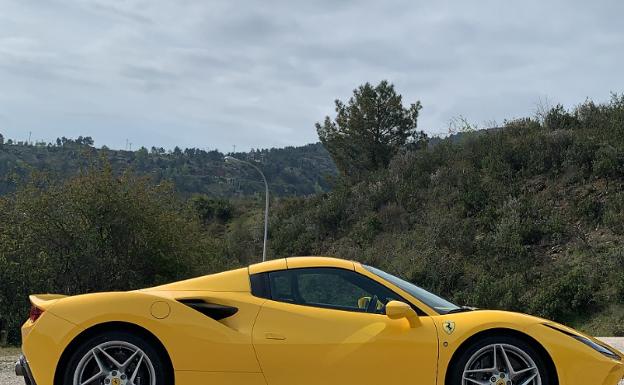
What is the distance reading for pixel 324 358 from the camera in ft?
14.8

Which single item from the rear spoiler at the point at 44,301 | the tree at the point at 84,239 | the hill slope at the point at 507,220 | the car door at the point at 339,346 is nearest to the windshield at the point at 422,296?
the car door at the point at 339,346

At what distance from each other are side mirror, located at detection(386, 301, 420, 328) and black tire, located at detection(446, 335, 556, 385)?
1.46 ft

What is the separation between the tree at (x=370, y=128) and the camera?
3731cm

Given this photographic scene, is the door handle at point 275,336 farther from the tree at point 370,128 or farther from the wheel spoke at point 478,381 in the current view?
the tree at point 370,128

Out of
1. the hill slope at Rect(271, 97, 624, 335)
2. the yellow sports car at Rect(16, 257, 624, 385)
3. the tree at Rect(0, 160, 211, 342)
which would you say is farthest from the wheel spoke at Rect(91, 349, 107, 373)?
the tree at Rect(0, 160, 211, 342)

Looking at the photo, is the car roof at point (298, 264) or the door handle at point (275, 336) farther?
the car roof at point (298, 264)

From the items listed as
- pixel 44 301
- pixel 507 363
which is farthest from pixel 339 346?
pixel 44 301

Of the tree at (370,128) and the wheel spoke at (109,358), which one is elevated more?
the tree at (370,128)

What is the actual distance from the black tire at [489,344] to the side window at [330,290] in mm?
704

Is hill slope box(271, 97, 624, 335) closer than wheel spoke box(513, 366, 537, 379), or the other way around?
wheel spoke box(513, 366, 537, 379)

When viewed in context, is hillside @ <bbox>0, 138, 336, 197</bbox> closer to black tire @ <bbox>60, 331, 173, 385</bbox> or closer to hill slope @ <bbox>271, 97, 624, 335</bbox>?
hill slope @ <bbox>271, 97, 624, 335</bbox>

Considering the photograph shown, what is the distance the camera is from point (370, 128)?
124 ft

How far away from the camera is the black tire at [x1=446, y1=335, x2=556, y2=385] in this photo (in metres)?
4.48

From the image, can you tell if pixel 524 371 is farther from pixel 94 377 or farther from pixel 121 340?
pixel 94 377
